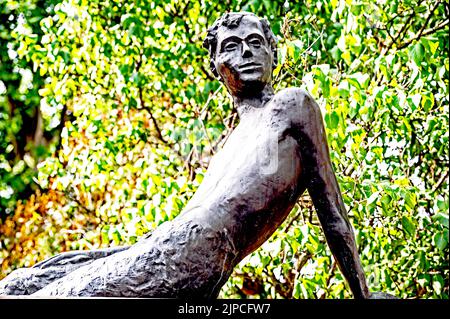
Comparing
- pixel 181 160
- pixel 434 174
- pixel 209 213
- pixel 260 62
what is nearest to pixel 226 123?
pixel 181 160

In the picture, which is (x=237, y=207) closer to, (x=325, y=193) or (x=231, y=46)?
(x=325, y=193)

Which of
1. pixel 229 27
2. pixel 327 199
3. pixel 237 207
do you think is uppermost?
pixel 229 27

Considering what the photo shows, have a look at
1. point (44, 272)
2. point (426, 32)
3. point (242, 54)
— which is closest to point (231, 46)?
point (242, 54)

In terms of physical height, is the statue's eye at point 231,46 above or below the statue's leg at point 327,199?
above

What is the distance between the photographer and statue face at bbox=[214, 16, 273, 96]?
9.32 ft

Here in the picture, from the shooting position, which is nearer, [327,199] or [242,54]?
[327,199]

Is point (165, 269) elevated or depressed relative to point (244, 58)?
depressed

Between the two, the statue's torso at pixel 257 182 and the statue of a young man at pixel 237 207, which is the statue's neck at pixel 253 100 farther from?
the statue's torso at pixel 257 182

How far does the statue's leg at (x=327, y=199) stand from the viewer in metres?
2.61

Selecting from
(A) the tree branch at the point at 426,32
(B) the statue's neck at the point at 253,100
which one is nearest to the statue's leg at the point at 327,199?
(B) the statue's neck at the point at 253,100

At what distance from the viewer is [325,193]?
8.68 feet

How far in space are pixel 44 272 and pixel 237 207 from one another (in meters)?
0.73

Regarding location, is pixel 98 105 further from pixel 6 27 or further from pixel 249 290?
pixel 6 27

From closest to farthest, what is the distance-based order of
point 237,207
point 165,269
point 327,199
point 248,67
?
1. point 165,269
2. point 237,207
3. point 327,199
4. point 248,67
